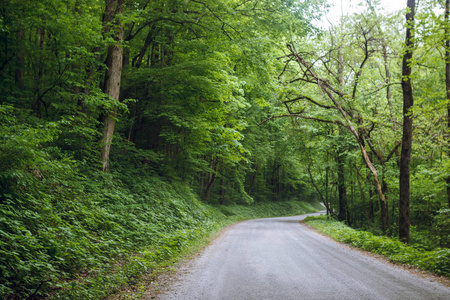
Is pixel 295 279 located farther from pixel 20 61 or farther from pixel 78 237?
pixel 20 61

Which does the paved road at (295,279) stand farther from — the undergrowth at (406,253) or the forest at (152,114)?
the forest at (152,114)

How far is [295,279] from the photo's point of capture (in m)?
5.76

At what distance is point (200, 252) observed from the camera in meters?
8.96

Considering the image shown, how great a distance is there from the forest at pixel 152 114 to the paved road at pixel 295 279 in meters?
1.19

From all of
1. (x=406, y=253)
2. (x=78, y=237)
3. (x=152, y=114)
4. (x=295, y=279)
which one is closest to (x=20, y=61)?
(x=152, y=114)

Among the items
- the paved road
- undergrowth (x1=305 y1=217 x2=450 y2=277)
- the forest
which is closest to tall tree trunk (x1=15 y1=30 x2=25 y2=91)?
the forest

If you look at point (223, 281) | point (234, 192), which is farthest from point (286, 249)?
point (234, 192)

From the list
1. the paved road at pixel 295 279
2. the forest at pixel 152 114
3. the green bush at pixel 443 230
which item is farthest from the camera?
the green bush at pixel 443 230

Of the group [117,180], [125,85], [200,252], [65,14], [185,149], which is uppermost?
[65,14]

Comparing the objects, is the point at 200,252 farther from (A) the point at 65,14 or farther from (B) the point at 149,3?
(B) the point at 149,3

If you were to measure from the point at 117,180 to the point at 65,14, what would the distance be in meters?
5.55

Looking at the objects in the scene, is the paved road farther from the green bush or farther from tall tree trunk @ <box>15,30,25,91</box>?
tall tree trunk @ <box>15,30,25,91</box>

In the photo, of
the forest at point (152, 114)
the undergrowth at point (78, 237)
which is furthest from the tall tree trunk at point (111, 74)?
the undergrowth at point (78, 237)

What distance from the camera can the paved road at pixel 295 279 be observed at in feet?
16.1
